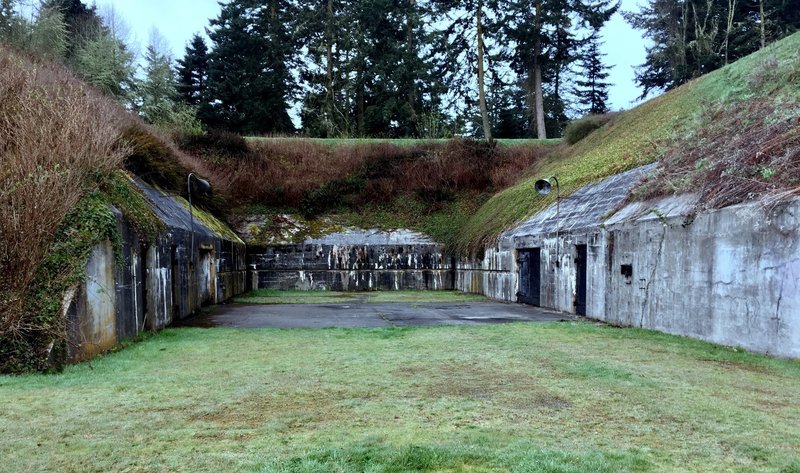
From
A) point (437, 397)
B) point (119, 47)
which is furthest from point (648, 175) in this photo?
point (119, 47)

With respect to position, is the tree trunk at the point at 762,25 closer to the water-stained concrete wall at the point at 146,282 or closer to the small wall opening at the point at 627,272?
the small wall opening at the point at 627,272

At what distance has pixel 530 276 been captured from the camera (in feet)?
46.0

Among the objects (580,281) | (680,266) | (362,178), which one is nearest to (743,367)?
(680,266)

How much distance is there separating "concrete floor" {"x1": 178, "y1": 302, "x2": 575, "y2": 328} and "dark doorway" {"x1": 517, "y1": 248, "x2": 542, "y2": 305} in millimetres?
448

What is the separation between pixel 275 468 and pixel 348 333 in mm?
5684

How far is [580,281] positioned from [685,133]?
12.8 ft

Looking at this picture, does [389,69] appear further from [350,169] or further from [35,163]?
[35,163]

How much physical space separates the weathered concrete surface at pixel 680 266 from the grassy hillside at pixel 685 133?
1.66 feet

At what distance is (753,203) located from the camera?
676 cm

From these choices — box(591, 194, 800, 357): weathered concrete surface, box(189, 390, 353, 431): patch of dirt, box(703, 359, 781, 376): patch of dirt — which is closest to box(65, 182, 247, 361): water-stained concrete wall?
box(189, 390, 353, 431): patch of dirt

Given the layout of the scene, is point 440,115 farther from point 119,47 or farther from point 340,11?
point 119,47

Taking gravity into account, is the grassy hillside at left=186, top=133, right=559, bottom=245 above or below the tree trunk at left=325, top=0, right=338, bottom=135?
below

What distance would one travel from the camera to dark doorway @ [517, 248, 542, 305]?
44.7 ft

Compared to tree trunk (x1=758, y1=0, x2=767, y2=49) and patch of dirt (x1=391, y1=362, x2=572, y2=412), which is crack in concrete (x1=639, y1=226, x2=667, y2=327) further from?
tree trunk (x1=758, y1=0, x2=767, y2=49)
